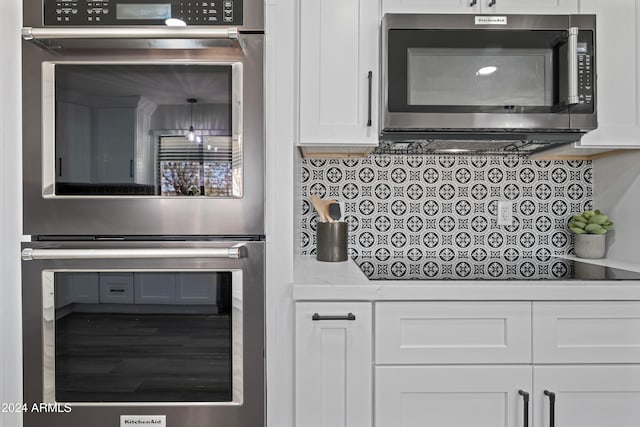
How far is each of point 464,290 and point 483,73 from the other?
2.49ft

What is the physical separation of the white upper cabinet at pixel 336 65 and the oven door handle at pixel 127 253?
0.53 m

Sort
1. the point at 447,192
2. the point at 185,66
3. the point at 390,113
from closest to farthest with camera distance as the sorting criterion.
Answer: the point at 185,66 < the point at 390,113 < the point at 447,192

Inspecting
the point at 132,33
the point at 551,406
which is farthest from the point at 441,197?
the point at 132,33

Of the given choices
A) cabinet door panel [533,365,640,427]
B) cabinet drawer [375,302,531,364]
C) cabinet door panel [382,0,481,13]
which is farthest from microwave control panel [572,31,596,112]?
cabinet door panel [533,365,640,427]

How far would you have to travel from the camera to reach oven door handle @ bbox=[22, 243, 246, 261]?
4.00 ft

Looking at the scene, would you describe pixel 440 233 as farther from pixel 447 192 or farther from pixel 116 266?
pixel 116 266

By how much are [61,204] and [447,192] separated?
153cm

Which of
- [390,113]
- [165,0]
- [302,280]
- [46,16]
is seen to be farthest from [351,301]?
[46,16]

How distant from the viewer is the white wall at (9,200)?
4.07 feet

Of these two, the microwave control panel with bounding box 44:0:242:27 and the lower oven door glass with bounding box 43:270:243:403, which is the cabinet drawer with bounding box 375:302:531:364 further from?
the microwave control panel with bounding box 44:0:242:27

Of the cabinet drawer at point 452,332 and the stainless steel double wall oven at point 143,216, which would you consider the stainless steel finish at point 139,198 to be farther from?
the cabinet drawer at point 452,332

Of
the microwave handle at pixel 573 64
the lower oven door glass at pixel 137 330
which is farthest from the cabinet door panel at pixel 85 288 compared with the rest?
the microwave handle at pixel 573 64

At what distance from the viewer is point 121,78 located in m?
1.23

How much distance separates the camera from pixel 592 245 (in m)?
1.82
